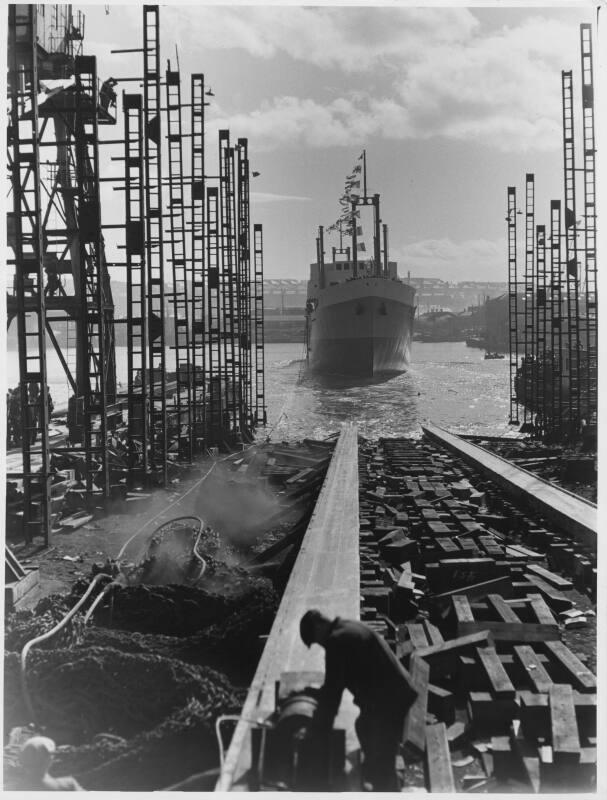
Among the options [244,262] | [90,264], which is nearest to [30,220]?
[90,264]

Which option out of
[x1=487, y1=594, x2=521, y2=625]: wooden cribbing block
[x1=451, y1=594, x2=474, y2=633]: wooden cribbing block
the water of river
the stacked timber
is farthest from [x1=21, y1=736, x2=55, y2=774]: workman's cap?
the water of river

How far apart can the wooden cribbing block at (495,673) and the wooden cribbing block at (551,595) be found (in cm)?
191

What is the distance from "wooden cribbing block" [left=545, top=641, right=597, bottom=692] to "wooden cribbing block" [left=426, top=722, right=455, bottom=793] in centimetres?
140

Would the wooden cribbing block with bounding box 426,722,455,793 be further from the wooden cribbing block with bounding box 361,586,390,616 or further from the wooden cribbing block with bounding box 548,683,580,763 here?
the wooden cribbing block with bounding box 361,586,390,616

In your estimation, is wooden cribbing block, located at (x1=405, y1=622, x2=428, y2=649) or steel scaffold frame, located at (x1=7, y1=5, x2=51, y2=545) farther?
steel scaffold frame, located at (x1=7, y1=5, x2=51, y2=545)

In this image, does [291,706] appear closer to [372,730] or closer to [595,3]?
[372,730]

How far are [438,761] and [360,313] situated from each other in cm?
6116

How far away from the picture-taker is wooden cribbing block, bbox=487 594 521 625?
23.7 ft

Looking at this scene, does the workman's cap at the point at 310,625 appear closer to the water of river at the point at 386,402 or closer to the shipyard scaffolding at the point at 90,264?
the shipyard scaffolding at the point at 90,264

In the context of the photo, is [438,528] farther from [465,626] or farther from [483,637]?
[483,637]

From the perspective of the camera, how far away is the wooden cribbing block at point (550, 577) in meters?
8.60

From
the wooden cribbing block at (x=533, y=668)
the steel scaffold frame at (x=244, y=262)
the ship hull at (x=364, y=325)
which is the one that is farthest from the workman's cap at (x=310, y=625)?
the ship hull at (x=364, y=325)

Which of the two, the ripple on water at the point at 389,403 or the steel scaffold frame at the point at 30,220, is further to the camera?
the ripple on water at the point at 389,403

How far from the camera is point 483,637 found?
6.66 meters
